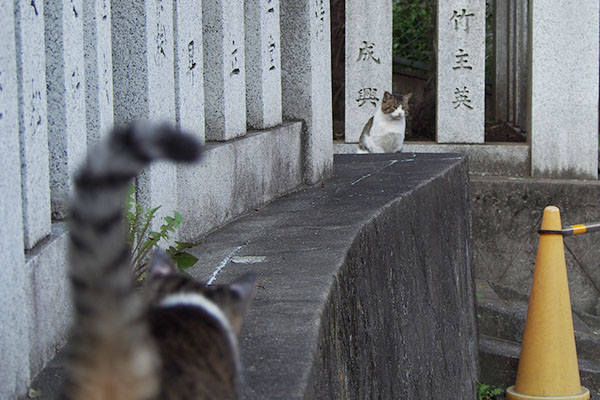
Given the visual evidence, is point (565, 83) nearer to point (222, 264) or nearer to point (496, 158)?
point (496, 158)

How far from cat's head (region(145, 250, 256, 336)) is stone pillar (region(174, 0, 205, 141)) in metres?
1.99

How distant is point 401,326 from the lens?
373cm

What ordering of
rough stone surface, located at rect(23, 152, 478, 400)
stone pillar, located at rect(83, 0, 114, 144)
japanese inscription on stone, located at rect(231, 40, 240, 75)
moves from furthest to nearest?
japanese inscription on stone, located at rect(231, 40, 240, 75) < stone pillar, located at rect(83, 0, 114, 144) < rough stone surface, located at rect(23, 152, 478, 400)

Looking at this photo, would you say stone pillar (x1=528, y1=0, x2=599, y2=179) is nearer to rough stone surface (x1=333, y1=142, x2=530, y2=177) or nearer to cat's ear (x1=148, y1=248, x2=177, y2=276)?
rough stone surface (x1=333, y1=142, x2=530, y2=177)

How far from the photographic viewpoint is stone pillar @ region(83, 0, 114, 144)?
2613mm

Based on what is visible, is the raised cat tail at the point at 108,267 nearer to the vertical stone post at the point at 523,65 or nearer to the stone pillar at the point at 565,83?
the stone pillar at the point at 565,83

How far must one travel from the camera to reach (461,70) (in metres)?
8.84

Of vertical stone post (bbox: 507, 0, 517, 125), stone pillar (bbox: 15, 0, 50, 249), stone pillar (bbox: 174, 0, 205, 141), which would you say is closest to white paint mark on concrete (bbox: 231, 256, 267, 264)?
stone pillar (bbox: 174, 0, 205, 141)

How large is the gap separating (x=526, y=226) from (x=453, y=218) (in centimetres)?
326

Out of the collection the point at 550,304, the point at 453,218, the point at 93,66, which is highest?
the point at 93,66

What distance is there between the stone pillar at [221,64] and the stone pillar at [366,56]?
5.10m

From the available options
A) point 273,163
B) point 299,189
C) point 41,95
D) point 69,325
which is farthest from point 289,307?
point 299,189

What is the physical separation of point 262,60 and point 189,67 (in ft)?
3.05

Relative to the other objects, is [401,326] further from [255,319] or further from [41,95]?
[41,95]
